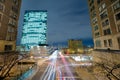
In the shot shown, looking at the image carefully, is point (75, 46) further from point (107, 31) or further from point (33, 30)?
point (107, 31)

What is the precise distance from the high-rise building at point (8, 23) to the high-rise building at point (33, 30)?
11059 cm

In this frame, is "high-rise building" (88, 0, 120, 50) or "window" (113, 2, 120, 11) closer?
"window" (113, 2, 120, 11)

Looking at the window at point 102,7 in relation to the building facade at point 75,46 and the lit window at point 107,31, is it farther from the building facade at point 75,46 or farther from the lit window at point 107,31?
the building facade at point 75,46

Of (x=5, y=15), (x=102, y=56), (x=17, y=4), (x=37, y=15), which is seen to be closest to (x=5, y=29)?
(x=5, y=15)

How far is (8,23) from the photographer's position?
4203 cm

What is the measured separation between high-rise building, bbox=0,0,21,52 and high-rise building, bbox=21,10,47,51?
110590 millimetres

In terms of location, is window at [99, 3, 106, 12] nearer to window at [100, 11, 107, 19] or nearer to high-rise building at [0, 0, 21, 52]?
window at [100, 11, 107, 19]

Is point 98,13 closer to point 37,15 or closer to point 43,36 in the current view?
point 43,36

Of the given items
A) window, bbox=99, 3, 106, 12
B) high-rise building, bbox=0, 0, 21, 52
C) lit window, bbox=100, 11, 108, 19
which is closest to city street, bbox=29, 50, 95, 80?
high-rise building, bbox=0, 0, 21, 52

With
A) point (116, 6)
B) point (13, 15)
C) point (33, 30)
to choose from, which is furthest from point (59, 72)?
point (33, 30)

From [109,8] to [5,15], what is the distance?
3997 centimetres

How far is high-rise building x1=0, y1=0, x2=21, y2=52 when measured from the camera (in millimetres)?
38003

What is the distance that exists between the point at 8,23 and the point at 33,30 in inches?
4749

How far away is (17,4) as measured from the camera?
49875 mm
